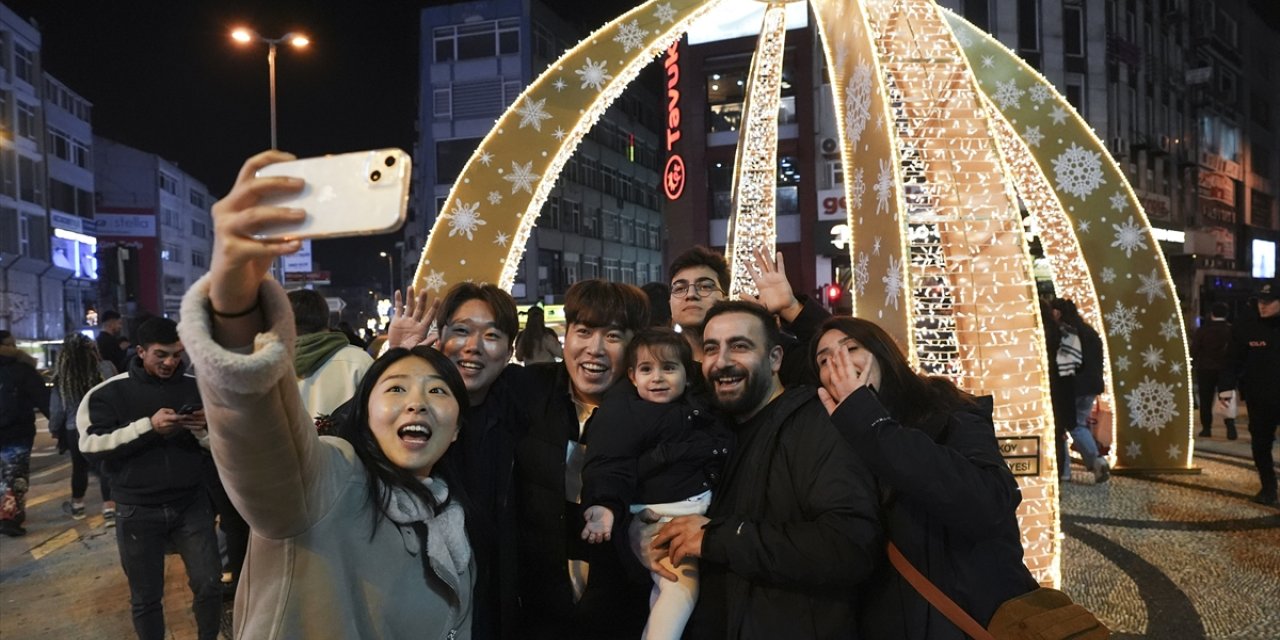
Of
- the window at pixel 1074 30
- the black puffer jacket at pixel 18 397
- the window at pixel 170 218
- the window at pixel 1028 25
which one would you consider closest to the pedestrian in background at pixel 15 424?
the black puffer jacket at pixel 18 397

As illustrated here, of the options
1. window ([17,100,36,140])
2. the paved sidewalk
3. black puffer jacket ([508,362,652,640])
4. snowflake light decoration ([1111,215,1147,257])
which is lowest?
the paved sidewalk

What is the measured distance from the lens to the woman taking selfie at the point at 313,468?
1.35 metres

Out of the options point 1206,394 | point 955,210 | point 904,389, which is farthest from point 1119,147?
point 904,389

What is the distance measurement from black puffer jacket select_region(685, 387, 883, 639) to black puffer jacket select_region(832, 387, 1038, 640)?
9 centimetres

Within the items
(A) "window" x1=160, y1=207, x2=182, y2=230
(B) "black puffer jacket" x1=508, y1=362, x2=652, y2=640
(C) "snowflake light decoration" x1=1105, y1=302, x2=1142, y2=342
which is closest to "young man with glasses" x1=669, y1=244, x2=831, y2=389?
(B) "black puffer jacket" x1=508, y1=362, x2=652, y2=640

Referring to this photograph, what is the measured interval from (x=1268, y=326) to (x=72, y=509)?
38.7 feet

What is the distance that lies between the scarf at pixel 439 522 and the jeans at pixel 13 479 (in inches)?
286

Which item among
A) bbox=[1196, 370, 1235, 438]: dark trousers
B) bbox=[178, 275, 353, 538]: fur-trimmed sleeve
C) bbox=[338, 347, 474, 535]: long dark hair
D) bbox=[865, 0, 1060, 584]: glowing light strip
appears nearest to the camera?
bbox=[178, 275, 353, 538]: fur-trimmed sleeve

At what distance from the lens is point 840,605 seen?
2.29 m

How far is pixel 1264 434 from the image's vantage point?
7.10 meters

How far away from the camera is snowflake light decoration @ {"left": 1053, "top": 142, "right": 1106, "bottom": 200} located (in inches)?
300

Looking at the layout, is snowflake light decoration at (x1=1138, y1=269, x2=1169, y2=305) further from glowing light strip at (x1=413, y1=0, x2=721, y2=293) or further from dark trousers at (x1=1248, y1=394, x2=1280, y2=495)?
glowing light strip at (x1=413, y1=0, x2=721, y2=293)

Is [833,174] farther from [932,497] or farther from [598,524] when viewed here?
[932,497]

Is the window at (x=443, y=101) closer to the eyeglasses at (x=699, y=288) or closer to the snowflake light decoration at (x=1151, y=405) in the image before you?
the snowflake light decoration at (x=1151, y=405)
